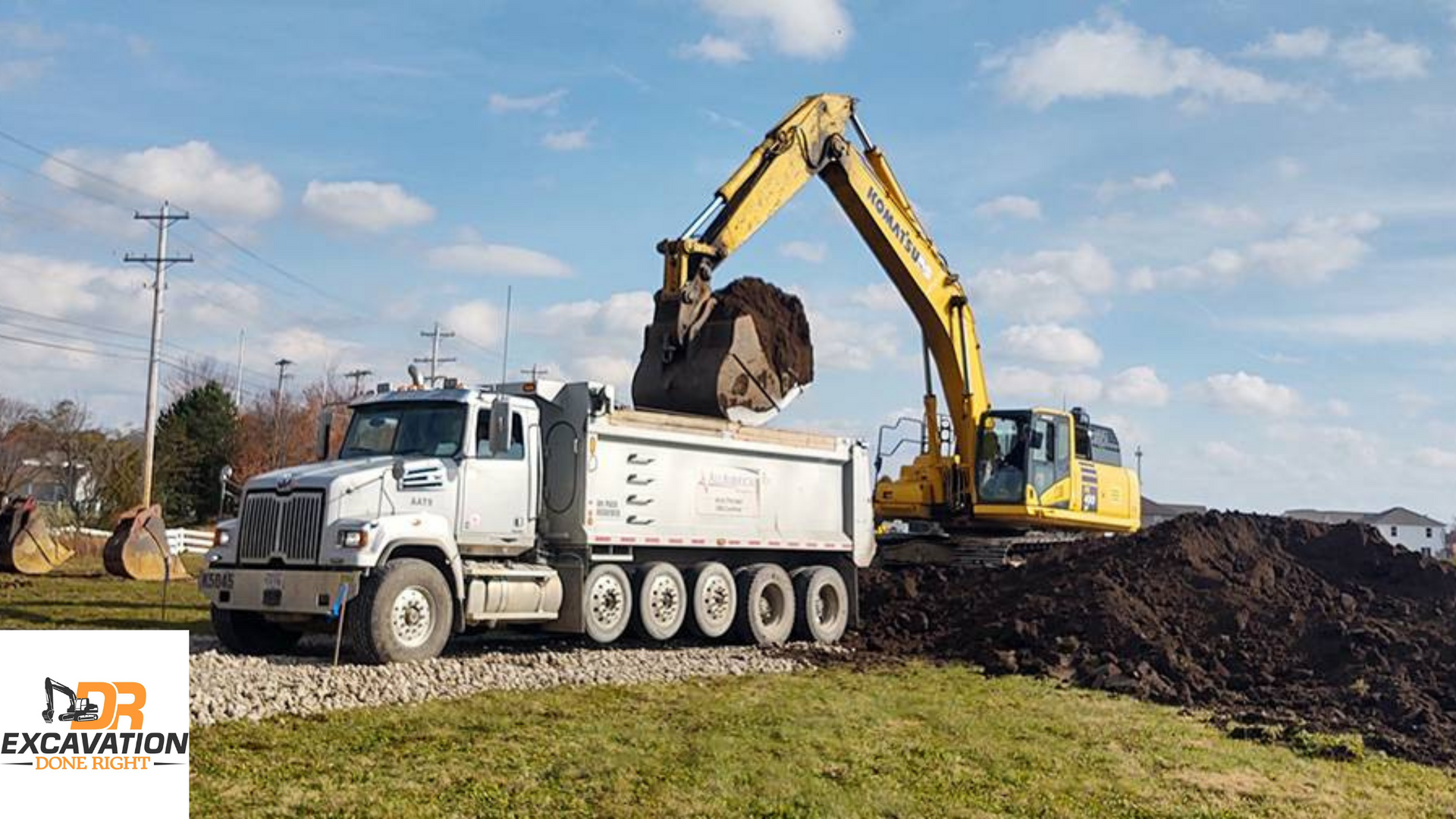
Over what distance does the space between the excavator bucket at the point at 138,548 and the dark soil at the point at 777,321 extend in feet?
40.6

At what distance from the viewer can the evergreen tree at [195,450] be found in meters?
53.3

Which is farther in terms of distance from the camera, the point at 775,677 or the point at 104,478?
the point at 104,478

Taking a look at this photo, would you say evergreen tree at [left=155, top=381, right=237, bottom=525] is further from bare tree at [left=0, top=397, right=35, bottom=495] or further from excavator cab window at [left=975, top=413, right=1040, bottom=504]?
excavator cab window at [left=975, top=413, right=1040, bottom=504]

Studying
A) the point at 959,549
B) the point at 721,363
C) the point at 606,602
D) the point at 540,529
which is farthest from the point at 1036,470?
the point at 540,529

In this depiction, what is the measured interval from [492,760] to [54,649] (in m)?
3.46

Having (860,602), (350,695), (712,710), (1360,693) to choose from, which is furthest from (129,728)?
(860,602)

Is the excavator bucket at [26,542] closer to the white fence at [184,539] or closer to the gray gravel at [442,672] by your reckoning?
the white fence at [184,539]

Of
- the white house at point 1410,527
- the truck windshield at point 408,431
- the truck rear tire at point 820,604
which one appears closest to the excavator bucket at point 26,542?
the truck windshield at point 408,431

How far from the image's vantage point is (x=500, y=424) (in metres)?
14.8

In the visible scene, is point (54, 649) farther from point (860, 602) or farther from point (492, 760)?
point (860, 602)

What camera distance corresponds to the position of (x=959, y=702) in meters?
12.7

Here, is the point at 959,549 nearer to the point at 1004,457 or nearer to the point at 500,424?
the point at 1004,457

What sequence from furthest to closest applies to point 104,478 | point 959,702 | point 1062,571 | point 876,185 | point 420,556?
point 104,478 → point 876,185 → point 1062,571 → point 420,556 → point 959,702

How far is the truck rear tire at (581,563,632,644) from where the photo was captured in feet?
50.3
